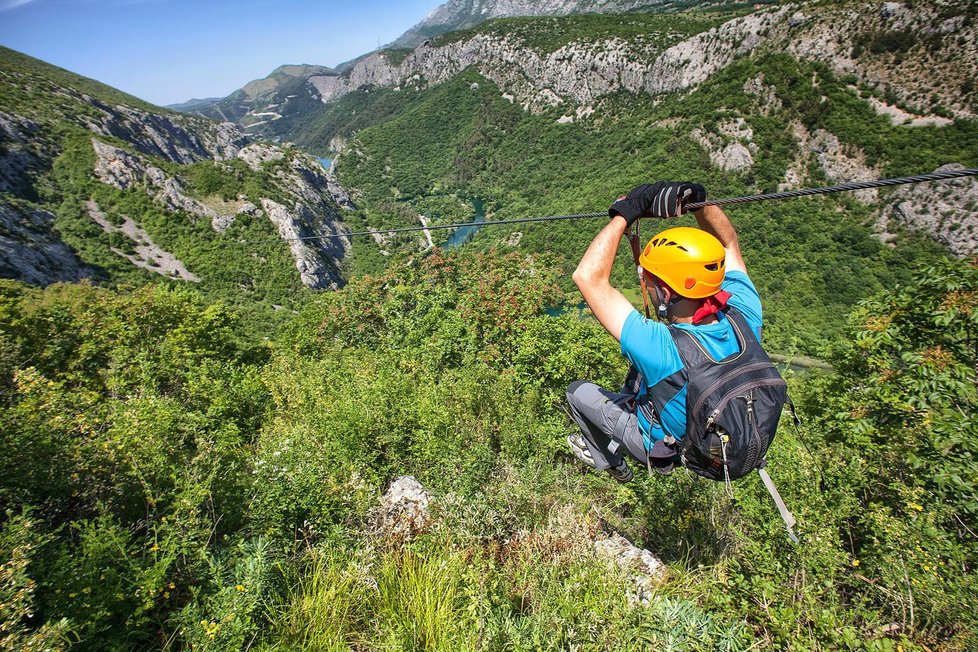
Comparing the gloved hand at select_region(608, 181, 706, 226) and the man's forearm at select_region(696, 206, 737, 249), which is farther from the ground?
the gloved hand at select_region(608, 181, 706, 226)

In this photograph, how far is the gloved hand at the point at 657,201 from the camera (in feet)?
8.85

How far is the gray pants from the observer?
3.13m

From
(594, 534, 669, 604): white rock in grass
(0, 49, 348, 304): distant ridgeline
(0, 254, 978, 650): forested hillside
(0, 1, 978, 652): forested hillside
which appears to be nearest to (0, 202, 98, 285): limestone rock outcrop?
(0, 49, 348, 304): distant ridgeline

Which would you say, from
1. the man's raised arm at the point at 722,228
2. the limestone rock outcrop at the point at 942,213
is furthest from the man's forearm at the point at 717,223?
the limestone rock outcrop at the point at 942,213

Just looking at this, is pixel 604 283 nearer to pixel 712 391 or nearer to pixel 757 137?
pixel 712 391

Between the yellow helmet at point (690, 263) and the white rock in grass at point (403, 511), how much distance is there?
3.21 meters

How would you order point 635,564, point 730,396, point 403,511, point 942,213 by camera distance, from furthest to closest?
1. point 942,213
2. point 403,511
3. point 635,564
4. point 730,396

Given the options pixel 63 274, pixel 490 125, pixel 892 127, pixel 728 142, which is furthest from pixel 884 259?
pixel 490 125

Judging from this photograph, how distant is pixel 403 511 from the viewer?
4.40 metres

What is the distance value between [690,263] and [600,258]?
1.72ft

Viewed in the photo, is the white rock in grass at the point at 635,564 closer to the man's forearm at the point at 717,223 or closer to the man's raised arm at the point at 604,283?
the man's raised arm at the point at 604,283

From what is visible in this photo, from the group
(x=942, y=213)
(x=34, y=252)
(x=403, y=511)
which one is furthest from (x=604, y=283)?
(x=942, y=213)

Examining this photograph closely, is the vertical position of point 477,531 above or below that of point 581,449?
below

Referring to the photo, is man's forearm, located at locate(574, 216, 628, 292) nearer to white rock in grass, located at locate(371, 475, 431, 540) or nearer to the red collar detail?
the red collar detail
